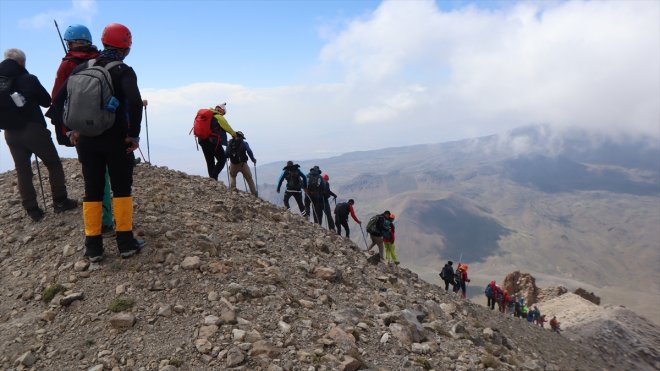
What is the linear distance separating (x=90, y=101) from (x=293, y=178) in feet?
39.8

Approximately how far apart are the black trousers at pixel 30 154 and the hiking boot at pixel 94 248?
3026 millimetres

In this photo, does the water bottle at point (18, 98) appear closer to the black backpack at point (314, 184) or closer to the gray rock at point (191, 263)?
the gray rock at point (191, 263)

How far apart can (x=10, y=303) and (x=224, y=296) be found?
3.79 m

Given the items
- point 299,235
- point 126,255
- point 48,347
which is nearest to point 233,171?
point 299,235

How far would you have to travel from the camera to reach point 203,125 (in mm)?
14953

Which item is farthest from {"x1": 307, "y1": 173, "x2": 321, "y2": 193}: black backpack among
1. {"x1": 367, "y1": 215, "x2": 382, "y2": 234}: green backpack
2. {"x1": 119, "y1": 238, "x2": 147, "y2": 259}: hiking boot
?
{"x1": 119, "y1": 238, "x2": 147, "y2": 259}: hiking boot

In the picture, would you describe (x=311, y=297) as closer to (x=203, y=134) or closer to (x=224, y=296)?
(x=224, y=296)

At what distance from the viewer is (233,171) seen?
16.9 m

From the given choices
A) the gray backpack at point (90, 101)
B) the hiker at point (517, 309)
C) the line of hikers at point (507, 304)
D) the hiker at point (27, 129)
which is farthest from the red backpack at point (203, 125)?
the hiker at point (517, 309)

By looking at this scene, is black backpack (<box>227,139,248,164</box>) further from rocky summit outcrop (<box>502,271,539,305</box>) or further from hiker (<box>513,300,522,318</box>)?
rocky summit outcrop (<box>502,271,539,305</box>)

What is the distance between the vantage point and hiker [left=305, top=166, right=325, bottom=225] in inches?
760

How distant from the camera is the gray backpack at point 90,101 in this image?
685 cm

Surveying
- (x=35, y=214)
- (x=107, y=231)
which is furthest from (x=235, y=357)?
(x=35, y=214)

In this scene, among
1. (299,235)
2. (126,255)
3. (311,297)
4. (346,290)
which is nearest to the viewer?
(126,255)
